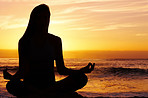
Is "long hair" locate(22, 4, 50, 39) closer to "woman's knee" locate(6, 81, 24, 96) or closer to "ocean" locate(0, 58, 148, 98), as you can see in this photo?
"woman's knee" locate(6, 81, 24, 96)

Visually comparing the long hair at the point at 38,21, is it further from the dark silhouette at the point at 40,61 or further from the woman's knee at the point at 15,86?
the woman's knee at the point at 15,86

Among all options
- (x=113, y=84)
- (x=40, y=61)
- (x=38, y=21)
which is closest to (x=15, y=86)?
(x=40, y=61)

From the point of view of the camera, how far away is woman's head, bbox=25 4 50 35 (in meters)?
4.42

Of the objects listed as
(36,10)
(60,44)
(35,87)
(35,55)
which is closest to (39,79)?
(35,87)

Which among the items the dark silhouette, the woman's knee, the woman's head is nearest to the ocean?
the dark silhouette

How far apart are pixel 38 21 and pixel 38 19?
4cm

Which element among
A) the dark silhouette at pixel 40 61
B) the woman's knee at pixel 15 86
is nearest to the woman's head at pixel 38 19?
the dark silhouette at pixel 40 61

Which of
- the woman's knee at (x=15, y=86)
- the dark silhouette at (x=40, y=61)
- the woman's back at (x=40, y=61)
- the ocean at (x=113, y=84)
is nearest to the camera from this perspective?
the woman's knee at (x=15, y=86)

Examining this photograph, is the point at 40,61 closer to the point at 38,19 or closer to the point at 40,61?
the point at 40,61

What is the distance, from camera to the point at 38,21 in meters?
4.43

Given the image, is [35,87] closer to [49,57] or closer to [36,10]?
[49,57]

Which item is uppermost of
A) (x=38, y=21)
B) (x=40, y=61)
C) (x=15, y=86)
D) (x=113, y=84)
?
(x=38, y=21)

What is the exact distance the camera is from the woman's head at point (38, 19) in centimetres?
442

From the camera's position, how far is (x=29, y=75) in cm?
436
